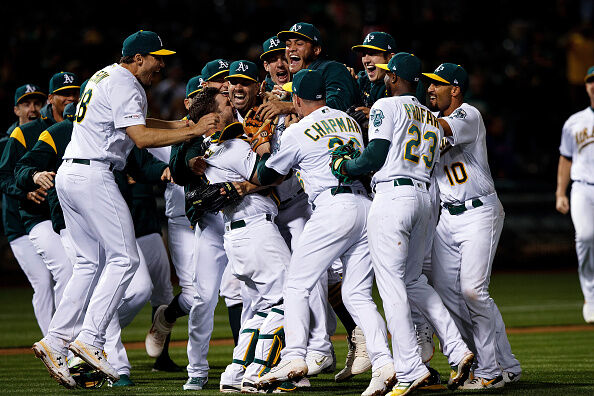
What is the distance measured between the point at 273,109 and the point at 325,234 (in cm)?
118

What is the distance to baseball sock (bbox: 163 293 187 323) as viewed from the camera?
8.41 m

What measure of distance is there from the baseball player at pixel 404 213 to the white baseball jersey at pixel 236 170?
2.90ft

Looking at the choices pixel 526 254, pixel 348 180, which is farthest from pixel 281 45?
pixel 526 254

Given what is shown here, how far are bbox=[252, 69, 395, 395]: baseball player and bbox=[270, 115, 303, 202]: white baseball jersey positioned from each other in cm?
52

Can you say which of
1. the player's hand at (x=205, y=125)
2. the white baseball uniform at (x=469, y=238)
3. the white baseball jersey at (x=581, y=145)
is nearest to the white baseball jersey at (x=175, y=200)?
the player's hand at (x=205, y=125)

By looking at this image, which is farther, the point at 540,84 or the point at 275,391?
the point at 540,84

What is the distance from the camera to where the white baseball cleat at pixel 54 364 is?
6836 mm

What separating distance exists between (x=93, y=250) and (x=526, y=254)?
12.4 m

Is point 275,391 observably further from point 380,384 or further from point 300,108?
point 300,108

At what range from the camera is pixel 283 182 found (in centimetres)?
753

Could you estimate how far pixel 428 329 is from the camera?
7.32 meters

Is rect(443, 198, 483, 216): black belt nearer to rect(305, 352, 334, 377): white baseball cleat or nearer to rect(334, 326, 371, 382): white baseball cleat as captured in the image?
rect(334, 326, 371, 382): white baseball cleat

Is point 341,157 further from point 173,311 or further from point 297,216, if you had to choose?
point 173,311

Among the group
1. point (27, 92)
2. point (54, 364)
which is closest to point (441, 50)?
point (27, 92)
